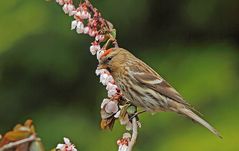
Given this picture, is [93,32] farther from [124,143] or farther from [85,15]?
[124,143]

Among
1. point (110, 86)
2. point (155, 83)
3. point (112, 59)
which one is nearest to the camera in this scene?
point (110, 86)

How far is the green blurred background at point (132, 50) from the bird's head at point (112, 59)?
142 cm

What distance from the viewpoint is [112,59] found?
89.5 inches

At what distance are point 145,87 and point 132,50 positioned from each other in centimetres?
185

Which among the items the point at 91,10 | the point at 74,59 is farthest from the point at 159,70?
the point at 91,10

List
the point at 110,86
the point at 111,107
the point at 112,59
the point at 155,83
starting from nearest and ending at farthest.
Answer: the point at 111,107, the point at 110,86, the point at 112,59, the point at 155,83

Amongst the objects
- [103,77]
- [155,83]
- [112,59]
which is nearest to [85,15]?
[103,77]

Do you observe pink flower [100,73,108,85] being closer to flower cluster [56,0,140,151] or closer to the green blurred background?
flower cluster [56,0,140,151]

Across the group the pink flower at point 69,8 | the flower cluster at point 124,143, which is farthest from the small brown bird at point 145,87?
the flower cluster at point 124,143

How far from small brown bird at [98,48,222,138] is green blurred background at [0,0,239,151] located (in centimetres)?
130

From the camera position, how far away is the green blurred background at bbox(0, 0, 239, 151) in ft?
12.9

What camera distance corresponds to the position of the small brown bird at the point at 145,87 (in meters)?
2.34

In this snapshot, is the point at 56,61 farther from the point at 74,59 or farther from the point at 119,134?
the point at 119,134

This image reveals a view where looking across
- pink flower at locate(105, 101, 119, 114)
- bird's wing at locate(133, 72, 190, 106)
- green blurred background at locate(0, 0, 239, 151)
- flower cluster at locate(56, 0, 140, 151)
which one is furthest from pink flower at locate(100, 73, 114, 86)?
green blurred background at locate(0, 0, 239, 151)
